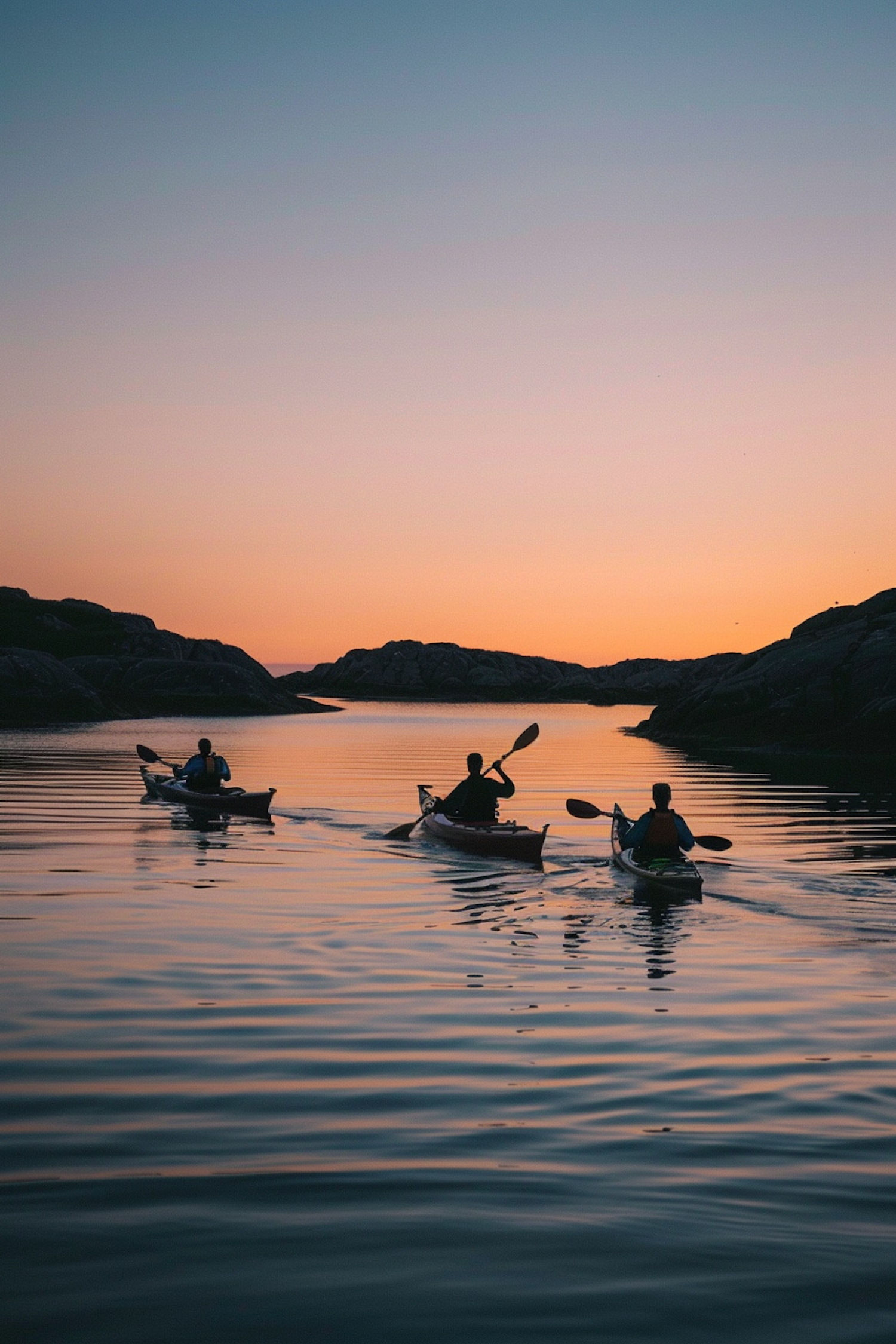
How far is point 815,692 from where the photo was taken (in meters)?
58.2

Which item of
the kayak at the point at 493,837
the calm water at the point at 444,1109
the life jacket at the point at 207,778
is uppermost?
the life jacket at the point at 207,778

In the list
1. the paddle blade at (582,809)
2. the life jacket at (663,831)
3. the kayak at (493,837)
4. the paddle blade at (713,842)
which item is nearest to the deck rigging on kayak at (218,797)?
the kayak at (493,837)

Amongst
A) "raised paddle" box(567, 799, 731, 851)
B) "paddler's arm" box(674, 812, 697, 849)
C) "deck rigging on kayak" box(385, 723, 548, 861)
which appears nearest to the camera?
"paddler's arm" box(674, 812, 697, 849)

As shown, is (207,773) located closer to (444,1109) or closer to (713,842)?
(713,842)

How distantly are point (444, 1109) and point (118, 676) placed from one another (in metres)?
118

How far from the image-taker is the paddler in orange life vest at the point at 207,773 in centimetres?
2781

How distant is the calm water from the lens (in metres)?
4.88

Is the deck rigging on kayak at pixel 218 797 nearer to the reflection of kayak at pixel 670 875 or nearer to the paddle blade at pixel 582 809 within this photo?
the paddle blade at pixel 582 809

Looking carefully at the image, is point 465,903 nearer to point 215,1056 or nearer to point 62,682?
point 215,1056

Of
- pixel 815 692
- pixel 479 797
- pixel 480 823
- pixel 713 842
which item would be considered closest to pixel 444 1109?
pixel 713 842

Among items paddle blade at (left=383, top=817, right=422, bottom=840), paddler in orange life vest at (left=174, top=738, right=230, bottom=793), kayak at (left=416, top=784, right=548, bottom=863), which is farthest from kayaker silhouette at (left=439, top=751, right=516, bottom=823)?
paddler in orange life vest at (left=174, top=738, right=230, bottom=793)

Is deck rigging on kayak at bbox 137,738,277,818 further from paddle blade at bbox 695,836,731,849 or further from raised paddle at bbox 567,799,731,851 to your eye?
paddle blade at bbox 695,836,731,849

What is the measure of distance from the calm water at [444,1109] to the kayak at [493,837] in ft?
6.02

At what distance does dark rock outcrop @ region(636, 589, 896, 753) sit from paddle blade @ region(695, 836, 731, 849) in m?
35.2
